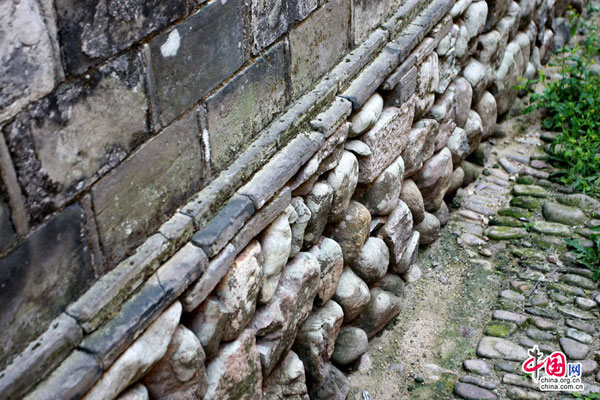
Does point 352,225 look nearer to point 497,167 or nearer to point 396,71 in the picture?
point 396,71

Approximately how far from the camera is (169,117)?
7.13 ft

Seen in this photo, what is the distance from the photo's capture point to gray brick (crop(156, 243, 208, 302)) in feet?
6.97

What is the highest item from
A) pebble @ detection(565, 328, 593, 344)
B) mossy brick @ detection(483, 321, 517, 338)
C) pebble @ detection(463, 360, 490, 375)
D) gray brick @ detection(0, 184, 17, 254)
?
gray brick @ detection(0, 184, 17, 254)

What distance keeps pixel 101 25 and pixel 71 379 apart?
882mm

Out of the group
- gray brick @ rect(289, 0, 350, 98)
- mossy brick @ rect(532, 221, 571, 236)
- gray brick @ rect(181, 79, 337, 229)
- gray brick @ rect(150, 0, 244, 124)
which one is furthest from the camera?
mossy brick @ rect(532, 221, 571, 236)

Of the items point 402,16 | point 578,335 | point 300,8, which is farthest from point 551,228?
point 300,8

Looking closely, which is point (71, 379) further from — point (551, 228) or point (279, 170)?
point (551, 228)

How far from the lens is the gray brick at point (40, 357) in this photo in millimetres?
1732

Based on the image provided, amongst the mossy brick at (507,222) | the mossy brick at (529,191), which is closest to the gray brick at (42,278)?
the mossy brick at (507,222)

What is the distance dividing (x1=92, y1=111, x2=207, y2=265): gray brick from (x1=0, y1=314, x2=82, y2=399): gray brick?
24 centimetres

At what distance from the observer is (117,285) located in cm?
202

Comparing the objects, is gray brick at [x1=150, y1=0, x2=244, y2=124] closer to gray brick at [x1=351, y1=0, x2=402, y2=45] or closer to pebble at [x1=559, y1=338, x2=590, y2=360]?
gray brick at [x1=351, y1=0, x2=402, y2=45]

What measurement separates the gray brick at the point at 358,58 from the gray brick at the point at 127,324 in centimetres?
132

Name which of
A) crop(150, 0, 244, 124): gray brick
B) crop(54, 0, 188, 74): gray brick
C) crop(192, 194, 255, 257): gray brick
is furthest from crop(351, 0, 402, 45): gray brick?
crop(54, 0, 188, 74): gray brick
